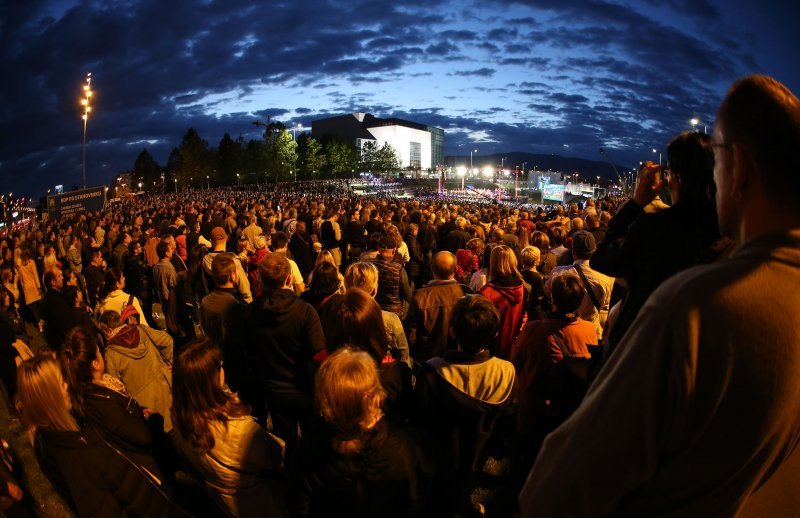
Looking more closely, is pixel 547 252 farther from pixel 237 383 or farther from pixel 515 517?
pixel 237 383

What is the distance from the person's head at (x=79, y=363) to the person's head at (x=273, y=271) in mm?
1286

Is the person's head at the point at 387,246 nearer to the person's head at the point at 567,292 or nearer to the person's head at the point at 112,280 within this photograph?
the person's head at the point at 567,292

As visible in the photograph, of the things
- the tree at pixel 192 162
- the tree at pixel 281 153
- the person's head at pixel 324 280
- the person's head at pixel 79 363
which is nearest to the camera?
the person's head at pixel 79 363

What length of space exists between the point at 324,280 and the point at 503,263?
1.84m

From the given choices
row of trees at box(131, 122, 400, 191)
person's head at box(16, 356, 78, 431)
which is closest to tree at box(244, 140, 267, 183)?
row of trees at box(131, 122, 400, 191)

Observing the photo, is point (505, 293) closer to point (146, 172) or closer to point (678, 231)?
point (678, 231)

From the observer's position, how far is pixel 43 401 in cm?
253

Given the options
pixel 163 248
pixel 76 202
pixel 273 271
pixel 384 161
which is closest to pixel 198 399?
pixel 273 271

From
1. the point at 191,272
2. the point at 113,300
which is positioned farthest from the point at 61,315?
the point at 191,272

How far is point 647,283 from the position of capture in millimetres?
2096

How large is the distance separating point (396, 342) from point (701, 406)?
3.30m

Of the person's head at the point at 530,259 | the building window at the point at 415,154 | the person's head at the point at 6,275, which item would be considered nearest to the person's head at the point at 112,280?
the person's head at the point at 6,275

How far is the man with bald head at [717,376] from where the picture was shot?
907 mm

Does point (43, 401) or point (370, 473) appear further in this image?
point (43, 401)
